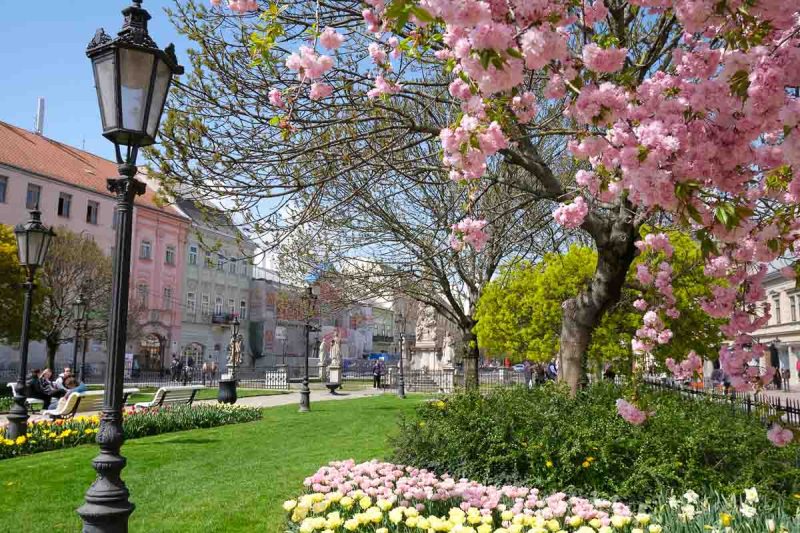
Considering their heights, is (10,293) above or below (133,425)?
above

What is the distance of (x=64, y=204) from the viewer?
3812cm

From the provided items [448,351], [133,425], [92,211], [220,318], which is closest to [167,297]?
[220,318]

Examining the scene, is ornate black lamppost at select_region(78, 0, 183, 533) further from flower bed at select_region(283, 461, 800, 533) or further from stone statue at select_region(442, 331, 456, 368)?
stone statue at select_region(442, 331, 456, 368)

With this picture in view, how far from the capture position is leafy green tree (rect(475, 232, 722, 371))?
1439cm

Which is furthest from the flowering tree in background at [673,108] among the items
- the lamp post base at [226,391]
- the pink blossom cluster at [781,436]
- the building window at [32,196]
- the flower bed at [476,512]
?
the building window at [32,196]

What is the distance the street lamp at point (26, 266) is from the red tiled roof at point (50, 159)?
1004 inches

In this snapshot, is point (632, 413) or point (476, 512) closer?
point (476, 512)

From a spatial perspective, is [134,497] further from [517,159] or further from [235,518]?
[517,159]

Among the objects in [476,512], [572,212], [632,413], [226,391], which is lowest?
[226,391]

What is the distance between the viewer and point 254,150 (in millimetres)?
7016

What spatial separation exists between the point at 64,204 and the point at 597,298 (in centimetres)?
3831

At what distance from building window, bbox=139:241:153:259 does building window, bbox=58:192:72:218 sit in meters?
5.98

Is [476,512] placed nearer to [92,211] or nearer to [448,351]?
[448,351]

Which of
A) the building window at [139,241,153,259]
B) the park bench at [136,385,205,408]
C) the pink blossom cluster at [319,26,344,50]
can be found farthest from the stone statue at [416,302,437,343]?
the pink blossom cluster at [319,26,344,50]
